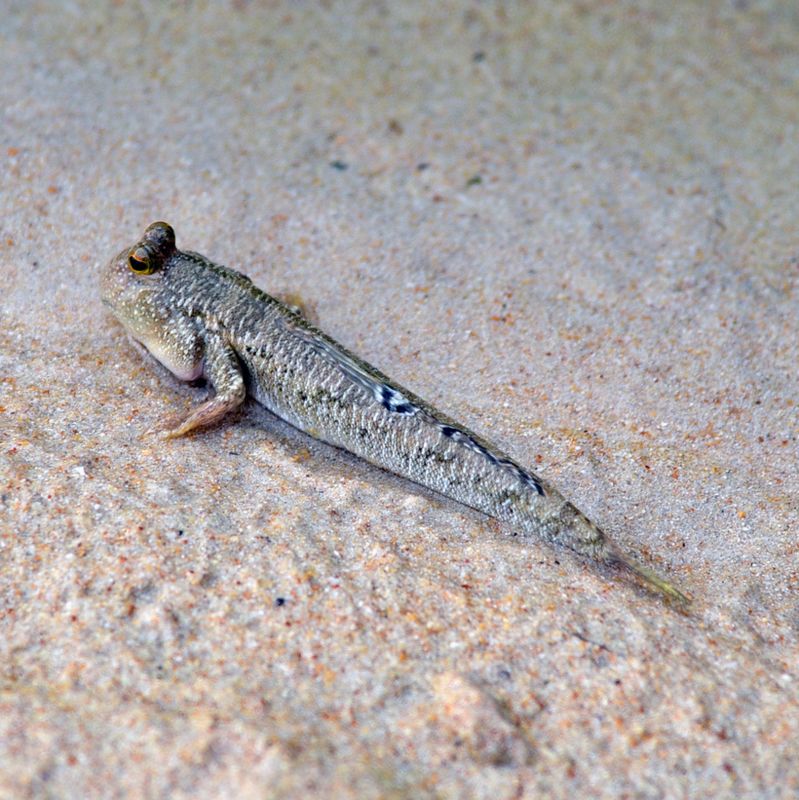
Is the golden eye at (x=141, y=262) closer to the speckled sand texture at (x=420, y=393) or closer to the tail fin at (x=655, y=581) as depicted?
the speckled sand texture at (x=420, y=393)

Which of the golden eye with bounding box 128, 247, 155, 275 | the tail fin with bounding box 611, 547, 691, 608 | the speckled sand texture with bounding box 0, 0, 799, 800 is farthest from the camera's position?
the golden eye with bounding box 128, 247, 155, 275

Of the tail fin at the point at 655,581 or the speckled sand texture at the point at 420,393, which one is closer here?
the speckled sand texture at the point at 420,393

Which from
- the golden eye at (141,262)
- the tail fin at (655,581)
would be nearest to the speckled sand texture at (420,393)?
the tail fin at (655,581)

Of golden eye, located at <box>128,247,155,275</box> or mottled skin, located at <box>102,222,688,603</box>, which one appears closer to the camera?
mottled skin, located at <box>102,222,688,603</box>

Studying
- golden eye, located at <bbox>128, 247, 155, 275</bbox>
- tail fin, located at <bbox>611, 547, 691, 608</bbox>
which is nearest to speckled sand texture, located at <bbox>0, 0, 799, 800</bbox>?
tail fin, located at <bbox>611, 547, 691, 608</bbox>

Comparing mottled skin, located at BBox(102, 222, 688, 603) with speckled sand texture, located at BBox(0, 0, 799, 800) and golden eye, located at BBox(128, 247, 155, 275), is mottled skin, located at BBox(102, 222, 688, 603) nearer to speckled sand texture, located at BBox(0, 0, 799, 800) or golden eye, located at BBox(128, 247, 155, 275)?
golden eye, located at BBox(128, 247, 155, 275)

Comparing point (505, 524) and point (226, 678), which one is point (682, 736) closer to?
point (505, 524)

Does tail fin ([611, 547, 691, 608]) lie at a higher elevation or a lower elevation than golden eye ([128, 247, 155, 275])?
higher
